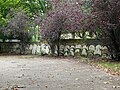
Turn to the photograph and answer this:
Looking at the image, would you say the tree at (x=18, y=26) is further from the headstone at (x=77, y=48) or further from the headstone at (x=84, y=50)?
the headstone at (x=84, y=50)

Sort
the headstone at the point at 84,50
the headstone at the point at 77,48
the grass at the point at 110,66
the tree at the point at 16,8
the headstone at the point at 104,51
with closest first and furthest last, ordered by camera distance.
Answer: the grass at the point at 110,66
the headstone at the point at 104,51
the headstone at the point at 84,50
the headstone at the point at 77,48
the tree at the point at 16,8

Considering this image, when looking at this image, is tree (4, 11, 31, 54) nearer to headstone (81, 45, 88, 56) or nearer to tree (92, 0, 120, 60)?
headstone (81, 45, 88, 56)

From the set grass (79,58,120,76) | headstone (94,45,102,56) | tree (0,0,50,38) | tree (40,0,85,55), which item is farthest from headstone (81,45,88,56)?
grass (79,58,120,76)

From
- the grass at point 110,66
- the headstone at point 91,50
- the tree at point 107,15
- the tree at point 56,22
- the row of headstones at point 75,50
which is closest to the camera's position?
the grass at point 110,66

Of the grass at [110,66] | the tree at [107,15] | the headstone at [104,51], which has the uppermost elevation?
the tree at [107,15]

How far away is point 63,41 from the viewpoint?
27953 millimetres

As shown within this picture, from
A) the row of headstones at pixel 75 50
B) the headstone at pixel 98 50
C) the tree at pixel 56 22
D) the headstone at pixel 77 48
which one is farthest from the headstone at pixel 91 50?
the tree at pixel 56 22

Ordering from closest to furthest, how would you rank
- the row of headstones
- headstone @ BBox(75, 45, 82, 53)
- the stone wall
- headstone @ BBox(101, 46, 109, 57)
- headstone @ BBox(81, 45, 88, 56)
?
1. headstone @ BBox(101, 46, 109, 57)
2. the row of headstones
3. the stone wall
4. headstone @ BBox(81, 45, 88, 56)
5. headstone @ BBox(75, 45, 82, 53)

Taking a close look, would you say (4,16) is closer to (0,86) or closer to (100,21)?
(100,21)

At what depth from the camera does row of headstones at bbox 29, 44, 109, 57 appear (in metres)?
25.1

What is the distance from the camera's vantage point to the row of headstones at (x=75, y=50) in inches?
990

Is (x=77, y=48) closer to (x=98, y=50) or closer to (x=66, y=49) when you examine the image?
(x=66, y=49)

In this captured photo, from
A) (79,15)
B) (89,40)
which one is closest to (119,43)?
(79,15)

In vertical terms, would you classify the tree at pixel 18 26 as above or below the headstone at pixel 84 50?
above
